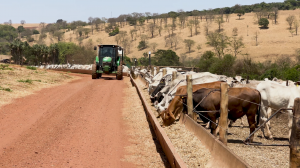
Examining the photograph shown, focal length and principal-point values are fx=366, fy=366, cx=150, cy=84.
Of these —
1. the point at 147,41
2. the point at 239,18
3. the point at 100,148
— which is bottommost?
the point at 100,148

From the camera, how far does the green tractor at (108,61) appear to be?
31750mm

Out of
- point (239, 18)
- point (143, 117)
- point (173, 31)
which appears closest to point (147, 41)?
point (173, 31)

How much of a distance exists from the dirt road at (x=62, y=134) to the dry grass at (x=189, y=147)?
1.24m

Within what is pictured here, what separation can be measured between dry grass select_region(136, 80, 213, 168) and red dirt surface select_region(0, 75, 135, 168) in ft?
4.15

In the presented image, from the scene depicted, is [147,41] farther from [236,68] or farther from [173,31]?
[236,68]

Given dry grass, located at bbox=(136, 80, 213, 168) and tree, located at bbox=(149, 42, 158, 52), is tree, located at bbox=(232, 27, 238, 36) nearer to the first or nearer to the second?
tree, located at bbox=(149, 42, 158, 52)

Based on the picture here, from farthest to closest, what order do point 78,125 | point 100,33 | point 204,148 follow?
point 100,33
point 78,125
point 204,148

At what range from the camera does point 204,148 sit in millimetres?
8227

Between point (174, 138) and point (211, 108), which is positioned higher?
point (211, 108)

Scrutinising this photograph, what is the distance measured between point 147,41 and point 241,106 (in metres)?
122

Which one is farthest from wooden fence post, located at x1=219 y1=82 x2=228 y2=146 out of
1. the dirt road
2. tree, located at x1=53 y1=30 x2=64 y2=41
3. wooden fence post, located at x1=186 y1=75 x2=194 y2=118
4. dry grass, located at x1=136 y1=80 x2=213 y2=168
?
tree, located at x1=53 y1=30 x2=64 y2=41

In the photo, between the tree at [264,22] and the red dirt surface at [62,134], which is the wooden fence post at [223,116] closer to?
the red dirt surface at [62,134]

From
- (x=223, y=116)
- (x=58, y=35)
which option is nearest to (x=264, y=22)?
(x=58, y=35)

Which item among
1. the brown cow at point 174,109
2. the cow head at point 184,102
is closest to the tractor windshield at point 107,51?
the brown cow at point 174,109
